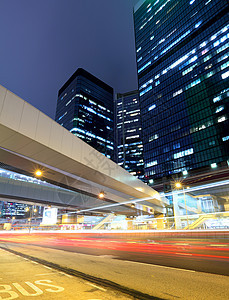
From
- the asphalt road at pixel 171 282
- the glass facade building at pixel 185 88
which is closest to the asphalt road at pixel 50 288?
the asphalt road at pixel 171 282

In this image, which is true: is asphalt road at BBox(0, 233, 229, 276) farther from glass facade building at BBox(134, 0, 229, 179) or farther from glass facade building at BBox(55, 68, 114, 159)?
glass facade building at BBox(55, 68, 114, 159)

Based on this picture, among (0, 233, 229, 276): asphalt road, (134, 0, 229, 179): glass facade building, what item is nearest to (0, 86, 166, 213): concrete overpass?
(0, 233, 229, 276): asphalt road

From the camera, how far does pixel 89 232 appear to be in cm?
3167

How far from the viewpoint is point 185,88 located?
102938 millimetres

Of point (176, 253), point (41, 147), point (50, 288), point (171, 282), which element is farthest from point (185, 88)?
point (50, 288)

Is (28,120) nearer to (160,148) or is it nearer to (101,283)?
(101,283)

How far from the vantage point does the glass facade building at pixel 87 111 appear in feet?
514

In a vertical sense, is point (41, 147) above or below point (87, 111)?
below

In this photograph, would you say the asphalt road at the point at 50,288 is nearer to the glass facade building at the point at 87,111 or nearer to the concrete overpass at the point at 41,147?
the concrete overpass at the point at 41,147

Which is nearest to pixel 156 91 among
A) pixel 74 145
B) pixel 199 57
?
pixel 199 57

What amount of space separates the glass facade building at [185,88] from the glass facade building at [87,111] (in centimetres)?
5475

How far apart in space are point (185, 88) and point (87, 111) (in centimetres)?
8844

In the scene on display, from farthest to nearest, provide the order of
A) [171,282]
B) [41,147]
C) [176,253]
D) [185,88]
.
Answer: [185,88] < [41,147] < [176,253] < [171,282]

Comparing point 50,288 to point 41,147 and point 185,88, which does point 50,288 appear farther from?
point 185,88
